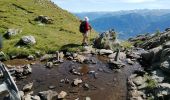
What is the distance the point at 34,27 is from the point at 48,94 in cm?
2911

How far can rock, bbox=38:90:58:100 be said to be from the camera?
86.2ft

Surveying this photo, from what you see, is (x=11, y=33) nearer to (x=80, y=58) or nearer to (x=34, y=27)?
(x=34, y=27)

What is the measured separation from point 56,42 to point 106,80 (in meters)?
15.0

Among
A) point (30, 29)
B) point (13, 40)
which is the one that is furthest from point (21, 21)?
point (13, 40)

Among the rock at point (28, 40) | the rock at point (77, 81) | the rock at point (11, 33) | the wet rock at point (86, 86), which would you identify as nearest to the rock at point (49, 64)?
the rock at point (77, 81)

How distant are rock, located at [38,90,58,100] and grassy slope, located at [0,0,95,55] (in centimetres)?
1317

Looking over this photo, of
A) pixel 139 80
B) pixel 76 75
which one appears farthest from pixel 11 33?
pixel 139 80

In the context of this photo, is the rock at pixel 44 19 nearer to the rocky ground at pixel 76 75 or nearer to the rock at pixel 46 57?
the rocky ground at pixel 76 75

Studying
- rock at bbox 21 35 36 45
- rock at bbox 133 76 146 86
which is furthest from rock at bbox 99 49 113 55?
rock at bbox 133 76 146 86

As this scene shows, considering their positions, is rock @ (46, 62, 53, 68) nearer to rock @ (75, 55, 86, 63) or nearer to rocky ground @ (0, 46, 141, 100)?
rocky ground @ (0, 46, 141, 100)

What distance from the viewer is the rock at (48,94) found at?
1035 inches

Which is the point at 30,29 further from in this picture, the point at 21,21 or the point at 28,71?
the point at 28,71

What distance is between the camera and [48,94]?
26.6 metres

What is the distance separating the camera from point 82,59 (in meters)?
37.0
